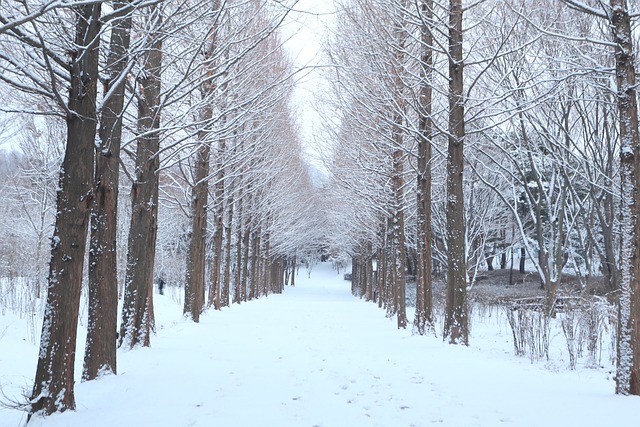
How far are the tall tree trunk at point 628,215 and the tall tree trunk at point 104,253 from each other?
5.36 metres

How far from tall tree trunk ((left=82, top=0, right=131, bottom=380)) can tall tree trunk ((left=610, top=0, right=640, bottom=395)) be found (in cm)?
536

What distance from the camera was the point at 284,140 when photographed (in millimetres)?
20281

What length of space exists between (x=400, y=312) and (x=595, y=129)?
780 cm

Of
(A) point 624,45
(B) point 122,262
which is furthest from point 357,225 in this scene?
A: (A) point 624,45

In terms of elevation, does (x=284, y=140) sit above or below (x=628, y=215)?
above

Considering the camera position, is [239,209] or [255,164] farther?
[239,209]

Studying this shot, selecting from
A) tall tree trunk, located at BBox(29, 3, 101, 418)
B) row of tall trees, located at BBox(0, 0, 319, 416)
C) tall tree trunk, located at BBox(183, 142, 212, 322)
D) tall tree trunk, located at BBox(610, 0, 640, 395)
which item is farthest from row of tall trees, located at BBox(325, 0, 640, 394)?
tall tree trunk, located at BBox(183, 142, 212, 322)

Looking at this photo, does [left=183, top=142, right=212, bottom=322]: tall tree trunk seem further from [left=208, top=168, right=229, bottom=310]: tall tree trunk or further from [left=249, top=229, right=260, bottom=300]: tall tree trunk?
[left=249, top=229, right=260, bottom=300]: tall tree trunk

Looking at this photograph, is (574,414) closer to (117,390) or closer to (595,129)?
(117,390)

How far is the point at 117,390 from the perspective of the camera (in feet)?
16.3

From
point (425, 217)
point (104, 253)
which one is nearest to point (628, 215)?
point (104, 253)

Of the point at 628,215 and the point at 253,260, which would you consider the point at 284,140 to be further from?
the point at 628,215

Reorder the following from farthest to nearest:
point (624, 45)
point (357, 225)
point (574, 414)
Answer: point (357, 225) → point (624, 45) → point (574, 414)

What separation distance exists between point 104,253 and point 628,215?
18.5 ft
